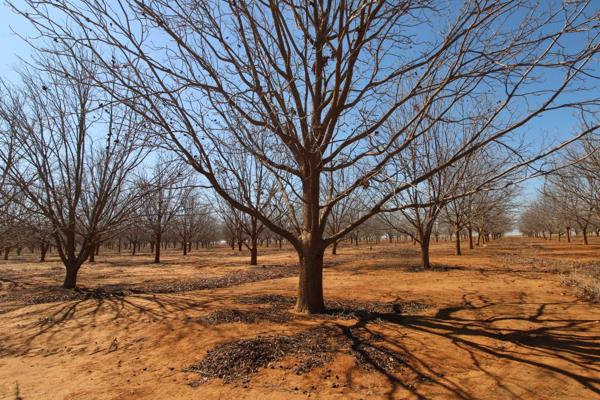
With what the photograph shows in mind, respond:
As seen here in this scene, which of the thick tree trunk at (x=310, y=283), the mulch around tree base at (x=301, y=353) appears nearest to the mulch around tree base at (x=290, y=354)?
the mulch around tree base at (x=301, y=353)

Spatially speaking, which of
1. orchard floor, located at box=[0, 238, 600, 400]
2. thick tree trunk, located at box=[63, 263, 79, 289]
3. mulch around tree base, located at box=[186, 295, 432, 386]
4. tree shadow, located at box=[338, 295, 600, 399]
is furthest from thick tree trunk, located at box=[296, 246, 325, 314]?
thick tree trunk, located at box=[63, 263, 79, 289]

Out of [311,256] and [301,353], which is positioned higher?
[311,256]

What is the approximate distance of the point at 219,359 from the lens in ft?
12.9

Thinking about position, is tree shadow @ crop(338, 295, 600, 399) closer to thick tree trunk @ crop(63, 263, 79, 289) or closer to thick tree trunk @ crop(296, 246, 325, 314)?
thick tree trunk @ crop(296, 246, 325, 314)

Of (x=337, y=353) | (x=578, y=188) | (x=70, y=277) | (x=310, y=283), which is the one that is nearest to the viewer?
(x=337, y=353)

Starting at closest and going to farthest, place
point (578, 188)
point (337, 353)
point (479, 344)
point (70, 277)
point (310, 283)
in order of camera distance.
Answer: point (337, 353)
point (479, 344)
point (310, 283)
point (70, 277)
point (578, 188)

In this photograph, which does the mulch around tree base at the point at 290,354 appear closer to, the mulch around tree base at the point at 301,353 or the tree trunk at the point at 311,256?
the mulch around tree base at the point at 301,353

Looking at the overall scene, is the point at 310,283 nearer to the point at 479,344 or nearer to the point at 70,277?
the point at 479,344

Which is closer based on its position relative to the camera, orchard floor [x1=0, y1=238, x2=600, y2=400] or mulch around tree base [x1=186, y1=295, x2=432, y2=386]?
orchard floor [x1=0, y1=238, x2=600, y2=400]

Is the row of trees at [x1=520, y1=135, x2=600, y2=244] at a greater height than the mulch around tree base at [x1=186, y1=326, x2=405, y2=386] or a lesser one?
greater

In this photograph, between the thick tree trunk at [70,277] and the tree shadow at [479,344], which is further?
the thick tree trunk at [70,277]

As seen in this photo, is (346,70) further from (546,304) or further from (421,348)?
(546,304)

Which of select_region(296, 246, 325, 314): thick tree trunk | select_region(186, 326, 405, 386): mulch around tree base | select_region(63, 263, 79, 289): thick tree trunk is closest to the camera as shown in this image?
select_region(186, 326, 405, 386): mulch around tree base

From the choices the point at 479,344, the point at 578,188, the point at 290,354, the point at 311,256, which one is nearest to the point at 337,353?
the point at 290,354
